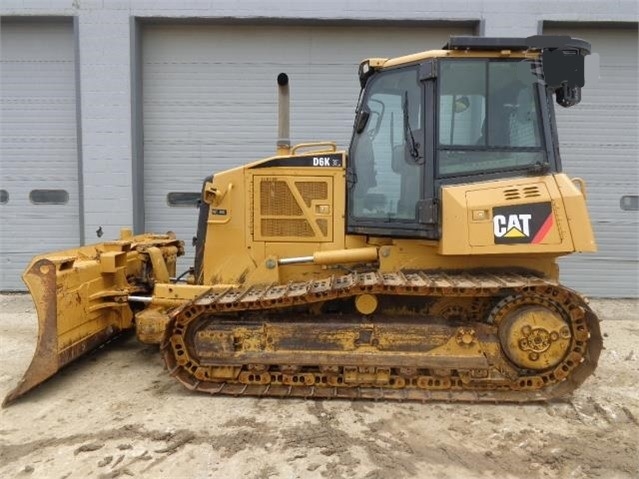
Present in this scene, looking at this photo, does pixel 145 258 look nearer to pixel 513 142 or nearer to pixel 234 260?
pixel 234 260

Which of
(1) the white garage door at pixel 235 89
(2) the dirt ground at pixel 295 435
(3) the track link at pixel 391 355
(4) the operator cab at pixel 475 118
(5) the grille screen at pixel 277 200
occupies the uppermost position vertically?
(1) the white garage door at pixel 235 89

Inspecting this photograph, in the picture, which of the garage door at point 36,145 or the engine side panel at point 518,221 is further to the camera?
the garage door at point 36,145

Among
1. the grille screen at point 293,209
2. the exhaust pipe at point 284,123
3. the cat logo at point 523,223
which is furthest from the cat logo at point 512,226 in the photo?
the exhaust pipe at point 284,123

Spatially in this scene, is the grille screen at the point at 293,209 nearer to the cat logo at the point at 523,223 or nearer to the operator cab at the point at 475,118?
the operator cab at the point at 475,118

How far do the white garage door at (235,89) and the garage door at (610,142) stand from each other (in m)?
2.48

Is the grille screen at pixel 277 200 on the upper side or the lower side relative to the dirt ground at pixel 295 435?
upper

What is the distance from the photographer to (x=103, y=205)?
8734 mm

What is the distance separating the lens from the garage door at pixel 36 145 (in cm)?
898

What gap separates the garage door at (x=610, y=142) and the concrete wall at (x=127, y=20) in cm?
57

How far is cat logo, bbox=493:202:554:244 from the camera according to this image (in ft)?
13.5

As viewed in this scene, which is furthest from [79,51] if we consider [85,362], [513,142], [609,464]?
[609,464]

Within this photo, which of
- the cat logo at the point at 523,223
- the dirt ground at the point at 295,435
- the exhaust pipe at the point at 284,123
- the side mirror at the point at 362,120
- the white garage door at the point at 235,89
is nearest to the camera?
the dirt ground at the point at 295,435

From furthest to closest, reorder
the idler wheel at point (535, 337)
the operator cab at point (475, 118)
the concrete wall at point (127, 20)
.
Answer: the concrete wall at point (127, 20), the operator cab at point (475, 118), the idler wheel at point (535, 337)

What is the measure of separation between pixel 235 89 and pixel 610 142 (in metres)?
6.77
